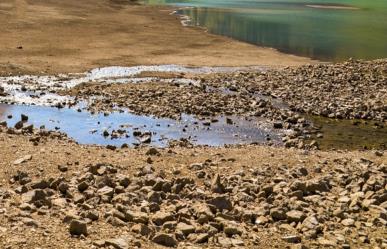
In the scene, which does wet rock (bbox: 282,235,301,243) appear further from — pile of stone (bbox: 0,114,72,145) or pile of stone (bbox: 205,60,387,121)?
pile of stone (bbox: 205,60,387,121)

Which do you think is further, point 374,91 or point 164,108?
point 374,91

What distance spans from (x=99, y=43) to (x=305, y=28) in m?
32.9

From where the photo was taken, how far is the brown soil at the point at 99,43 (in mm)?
40075

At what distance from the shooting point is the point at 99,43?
49.5 meters

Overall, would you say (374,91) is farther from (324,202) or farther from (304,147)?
(324,202)

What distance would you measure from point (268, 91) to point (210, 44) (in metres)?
23.4

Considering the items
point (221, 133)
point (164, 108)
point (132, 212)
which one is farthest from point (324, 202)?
point (164, 108)

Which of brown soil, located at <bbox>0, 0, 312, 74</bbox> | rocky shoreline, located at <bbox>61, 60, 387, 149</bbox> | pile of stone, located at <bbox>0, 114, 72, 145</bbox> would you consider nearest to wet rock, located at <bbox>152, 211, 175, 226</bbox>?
pile of stone, located at <bbox>0, 114, 72, 145</bbox>

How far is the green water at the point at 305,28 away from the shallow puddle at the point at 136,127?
27.0 m

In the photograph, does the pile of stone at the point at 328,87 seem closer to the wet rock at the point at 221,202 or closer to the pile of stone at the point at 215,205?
the pile of stone at the point at 215,205

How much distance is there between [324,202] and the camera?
44.5 feet

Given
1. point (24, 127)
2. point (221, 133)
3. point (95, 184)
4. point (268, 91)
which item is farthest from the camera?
point (268, 91)

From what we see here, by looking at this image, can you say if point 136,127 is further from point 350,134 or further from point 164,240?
point 164,240

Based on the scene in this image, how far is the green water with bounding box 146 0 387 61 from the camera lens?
183 ft
